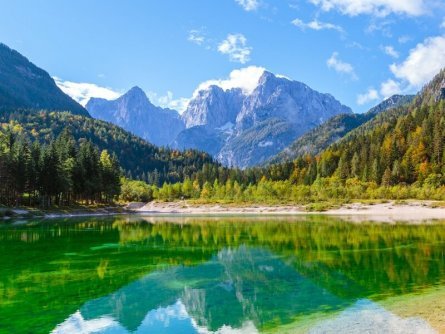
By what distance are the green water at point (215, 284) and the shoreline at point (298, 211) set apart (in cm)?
4628

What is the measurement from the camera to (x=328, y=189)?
138 m

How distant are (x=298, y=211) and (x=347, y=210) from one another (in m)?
15.4

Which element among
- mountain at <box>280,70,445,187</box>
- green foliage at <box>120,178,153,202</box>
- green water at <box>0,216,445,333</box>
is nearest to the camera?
green water at <box>0,216,445,333</box>

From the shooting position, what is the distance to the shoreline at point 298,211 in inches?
3607

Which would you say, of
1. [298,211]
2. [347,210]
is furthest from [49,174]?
[347,210]

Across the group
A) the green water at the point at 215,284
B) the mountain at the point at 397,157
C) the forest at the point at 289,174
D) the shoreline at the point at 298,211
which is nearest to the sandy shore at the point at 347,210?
the shoreline at the point at 298,211

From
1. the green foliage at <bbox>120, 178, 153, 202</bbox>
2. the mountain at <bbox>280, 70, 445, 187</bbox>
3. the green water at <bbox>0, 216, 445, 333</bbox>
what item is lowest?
the green water at <bbox>0, 216, 445, 333</bbox>

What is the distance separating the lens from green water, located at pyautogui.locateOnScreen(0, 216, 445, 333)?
18438mm

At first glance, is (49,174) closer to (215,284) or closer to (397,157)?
(215,284)

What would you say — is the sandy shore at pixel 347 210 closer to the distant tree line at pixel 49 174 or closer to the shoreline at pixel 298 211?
the shoreline at pixel 298 211

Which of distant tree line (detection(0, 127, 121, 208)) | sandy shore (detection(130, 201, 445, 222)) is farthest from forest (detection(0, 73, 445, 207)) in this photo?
sandy shore (detection(130, 201, 445, 222))

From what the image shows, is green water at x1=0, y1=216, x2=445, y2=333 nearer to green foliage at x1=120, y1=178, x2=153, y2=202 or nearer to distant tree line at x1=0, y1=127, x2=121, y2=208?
distant tree line at x1=0, y1=127, x2=121, y2=208

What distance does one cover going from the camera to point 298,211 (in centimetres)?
12575

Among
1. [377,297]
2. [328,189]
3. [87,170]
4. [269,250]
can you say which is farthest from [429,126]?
[377,297]
